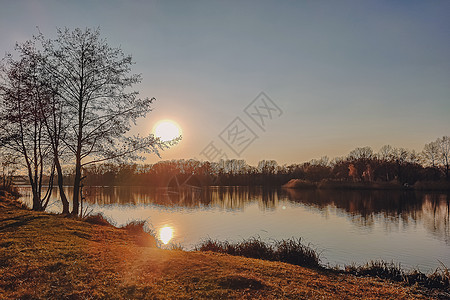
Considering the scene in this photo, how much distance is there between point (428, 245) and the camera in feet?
57.2

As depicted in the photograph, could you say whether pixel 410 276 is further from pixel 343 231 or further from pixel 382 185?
pixel 382 185

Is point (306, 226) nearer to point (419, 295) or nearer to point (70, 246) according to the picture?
point (419, 295)

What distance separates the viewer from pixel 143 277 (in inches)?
275

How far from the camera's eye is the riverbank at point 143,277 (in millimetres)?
6168

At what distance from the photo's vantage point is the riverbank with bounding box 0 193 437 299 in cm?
617

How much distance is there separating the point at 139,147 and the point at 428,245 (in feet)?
60.8

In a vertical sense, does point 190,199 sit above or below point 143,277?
below

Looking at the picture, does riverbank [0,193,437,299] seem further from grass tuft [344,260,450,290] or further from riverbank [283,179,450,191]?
riverbank [283,179,450,191]

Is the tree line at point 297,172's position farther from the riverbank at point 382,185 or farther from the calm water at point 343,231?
the calm water at point 343,231

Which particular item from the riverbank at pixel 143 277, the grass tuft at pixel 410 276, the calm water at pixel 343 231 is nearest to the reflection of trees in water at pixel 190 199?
the calm water at pixel 343 231

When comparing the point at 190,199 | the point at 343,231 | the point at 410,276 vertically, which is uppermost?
the point at 410,276

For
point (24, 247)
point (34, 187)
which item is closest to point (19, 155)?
point (34, 187)

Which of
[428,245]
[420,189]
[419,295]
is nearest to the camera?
[419,295]

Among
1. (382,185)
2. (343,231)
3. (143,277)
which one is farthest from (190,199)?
(382,185)
